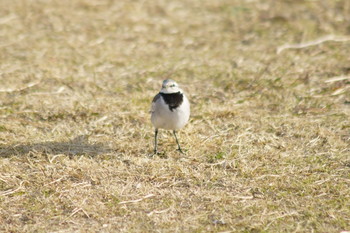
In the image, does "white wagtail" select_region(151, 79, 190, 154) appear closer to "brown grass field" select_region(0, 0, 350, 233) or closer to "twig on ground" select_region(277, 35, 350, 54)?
"brown grass field" select_region(0, 0, 350, 233)

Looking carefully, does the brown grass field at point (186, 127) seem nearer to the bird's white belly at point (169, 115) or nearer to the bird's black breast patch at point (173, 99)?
the bird's white belly at point (169, 115)

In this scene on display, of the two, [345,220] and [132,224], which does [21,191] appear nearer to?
[132,224]

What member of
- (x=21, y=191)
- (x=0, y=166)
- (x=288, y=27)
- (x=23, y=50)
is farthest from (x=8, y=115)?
(x=288, y=27)

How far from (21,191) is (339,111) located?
4853 mm

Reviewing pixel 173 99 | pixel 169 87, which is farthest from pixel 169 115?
pixel 169 87

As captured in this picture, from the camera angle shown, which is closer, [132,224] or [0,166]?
[132,224]

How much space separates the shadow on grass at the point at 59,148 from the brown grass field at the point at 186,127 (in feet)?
0.09

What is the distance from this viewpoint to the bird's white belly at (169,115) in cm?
660

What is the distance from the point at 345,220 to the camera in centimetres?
515

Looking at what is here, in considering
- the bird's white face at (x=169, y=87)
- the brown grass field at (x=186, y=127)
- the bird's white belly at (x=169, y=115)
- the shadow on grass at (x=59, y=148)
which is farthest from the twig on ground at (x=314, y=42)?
the shadow on grass at (x=59, y=148)

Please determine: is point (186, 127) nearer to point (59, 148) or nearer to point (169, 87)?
point (169, 87)

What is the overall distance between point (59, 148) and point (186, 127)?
1.84 metres

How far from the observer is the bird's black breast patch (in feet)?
21.7

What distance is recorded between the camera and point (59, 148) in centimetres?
690
